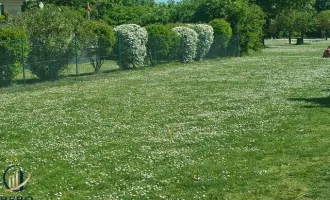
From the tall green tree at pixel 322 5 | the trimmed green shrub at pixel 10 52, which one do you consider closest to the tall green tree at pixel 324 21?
the tall green tree at pixel 322 5

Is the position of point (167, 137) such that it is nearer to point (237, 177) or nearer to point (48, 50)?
point (237, 177)

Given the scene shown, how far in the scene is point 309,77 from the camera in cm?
2498

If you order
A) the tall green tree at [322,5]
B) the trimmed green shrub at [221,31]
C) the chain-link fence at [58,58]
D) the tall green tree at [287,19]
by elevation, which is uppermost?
the tall green tree at [322,5]

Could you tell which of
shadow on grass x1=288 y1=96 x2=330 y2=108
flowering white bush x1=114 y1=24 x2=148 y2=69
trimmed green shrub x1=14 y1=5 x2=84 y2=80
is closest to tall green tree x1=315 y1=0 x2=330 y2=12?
flowering white bush x1=114 y1=24 x2=148 y2=69

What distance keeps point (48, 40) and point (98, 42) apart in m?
3.95

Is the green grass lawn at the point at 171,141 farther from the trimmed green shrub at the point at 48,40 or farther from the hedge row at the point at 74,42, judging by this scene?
the trimmed green shrub at the point at 48,40

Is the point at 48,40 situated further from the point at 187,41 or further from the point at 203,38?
the point at 203,38

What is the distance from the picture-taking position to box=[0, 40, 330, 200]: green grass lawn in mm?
7965

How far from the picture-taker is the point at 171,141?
11344 millimetres

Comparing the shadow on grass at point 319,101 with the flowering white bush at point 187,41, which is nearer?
the shadow on grass at point 319,101

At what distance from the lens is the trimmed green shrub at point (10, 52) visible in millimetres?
22359

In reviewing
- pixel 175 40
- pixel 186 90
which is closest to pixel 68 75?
pixel 186 90

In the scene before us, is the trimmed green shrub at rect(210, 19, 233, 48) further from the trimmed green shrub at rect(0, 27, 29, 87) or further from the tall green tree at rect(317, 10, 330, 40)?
the tall green tree at rect(317, 10, 330, 40)

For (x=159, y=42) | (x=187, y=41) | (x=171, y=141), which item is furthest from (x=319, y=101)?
(x=187, y=41)
